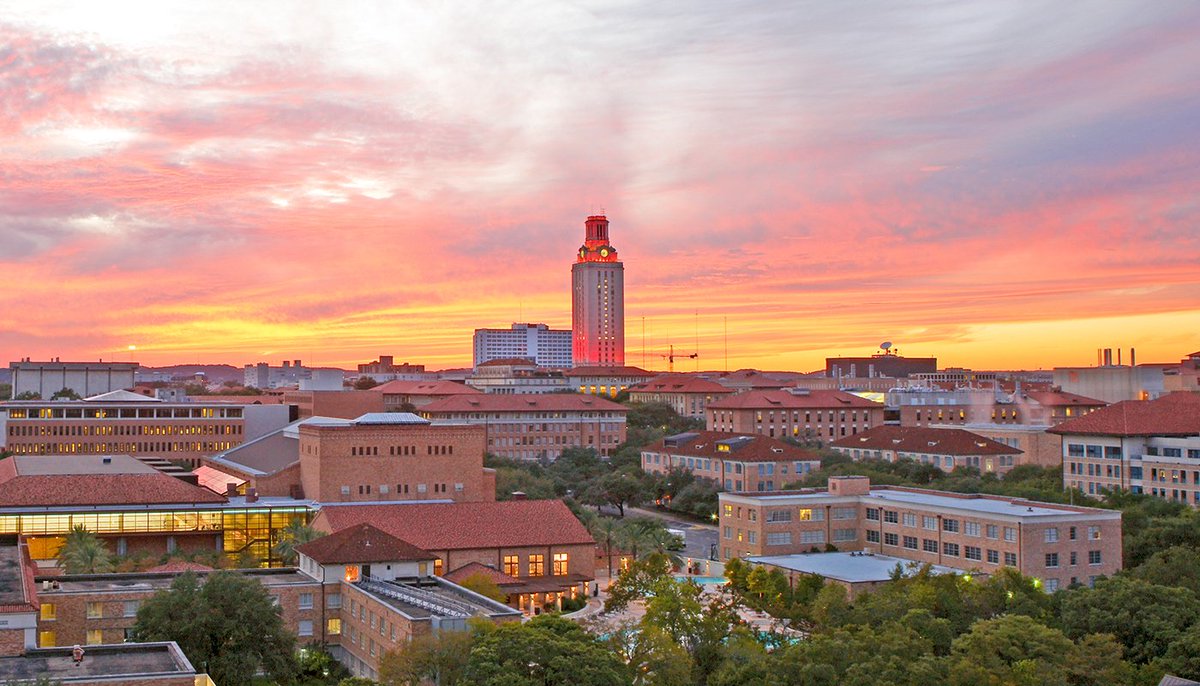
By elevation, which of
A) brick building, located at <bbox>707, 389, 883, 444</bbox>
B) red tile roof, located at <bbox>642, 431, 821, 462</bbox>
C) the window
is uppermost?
brick building, located at <bbox>707, 389, 883, 444</bbox>

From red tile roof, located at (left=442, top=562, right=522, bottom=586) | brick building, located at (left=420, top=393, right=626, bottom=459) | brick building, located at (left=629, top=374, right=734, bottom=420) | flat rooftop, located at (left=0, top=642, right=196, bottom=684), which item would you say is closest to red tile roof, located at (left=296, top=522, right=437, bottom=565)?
red tile roof, located at (left=442, top=562, right=522, bottom=586)

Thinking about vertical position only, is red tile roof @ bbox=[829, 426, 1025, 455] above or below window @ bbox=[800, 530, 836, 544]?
above

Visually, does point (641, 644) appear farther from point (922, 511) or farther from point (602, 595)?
point (922, 511)

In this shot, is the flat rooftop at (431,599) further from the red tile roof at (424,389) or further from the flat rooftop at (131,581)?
the red tile roof at (424,389)

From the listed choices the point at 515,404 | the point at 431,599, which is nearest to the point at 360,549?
the point at 431,599

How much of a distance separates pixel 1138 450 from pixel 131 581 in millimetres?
68665

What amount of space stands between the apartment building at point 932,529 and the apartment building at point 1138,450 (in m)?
18.7

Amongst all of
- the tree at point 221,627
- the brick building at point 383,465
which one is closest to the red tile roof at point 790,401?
the brick building at point 383,465

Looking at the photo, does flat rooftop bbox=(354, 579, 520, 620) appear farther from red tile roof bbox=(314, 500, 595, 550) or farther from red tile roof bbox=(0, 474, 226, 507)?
red tile roof bbox=(0, 474, 226, 507)

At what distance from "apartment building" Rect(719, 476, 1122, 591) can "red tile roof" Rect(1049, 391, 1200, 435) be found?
2061 cm

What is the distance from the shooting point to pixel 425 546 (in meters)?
62.1

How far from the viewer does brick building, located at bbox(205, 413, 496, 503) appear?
242 ft

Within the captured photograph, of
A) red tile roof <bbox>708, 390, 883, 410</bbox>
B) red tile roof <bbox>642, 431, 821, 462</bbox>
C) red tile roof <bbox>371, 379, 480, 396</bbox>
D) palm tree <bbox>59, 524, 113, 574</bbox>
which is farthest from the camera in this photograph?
red tile roof <bbox>371, 379, 480, 396</bbox>

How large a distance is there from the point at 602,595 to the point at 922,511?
1774 cm
